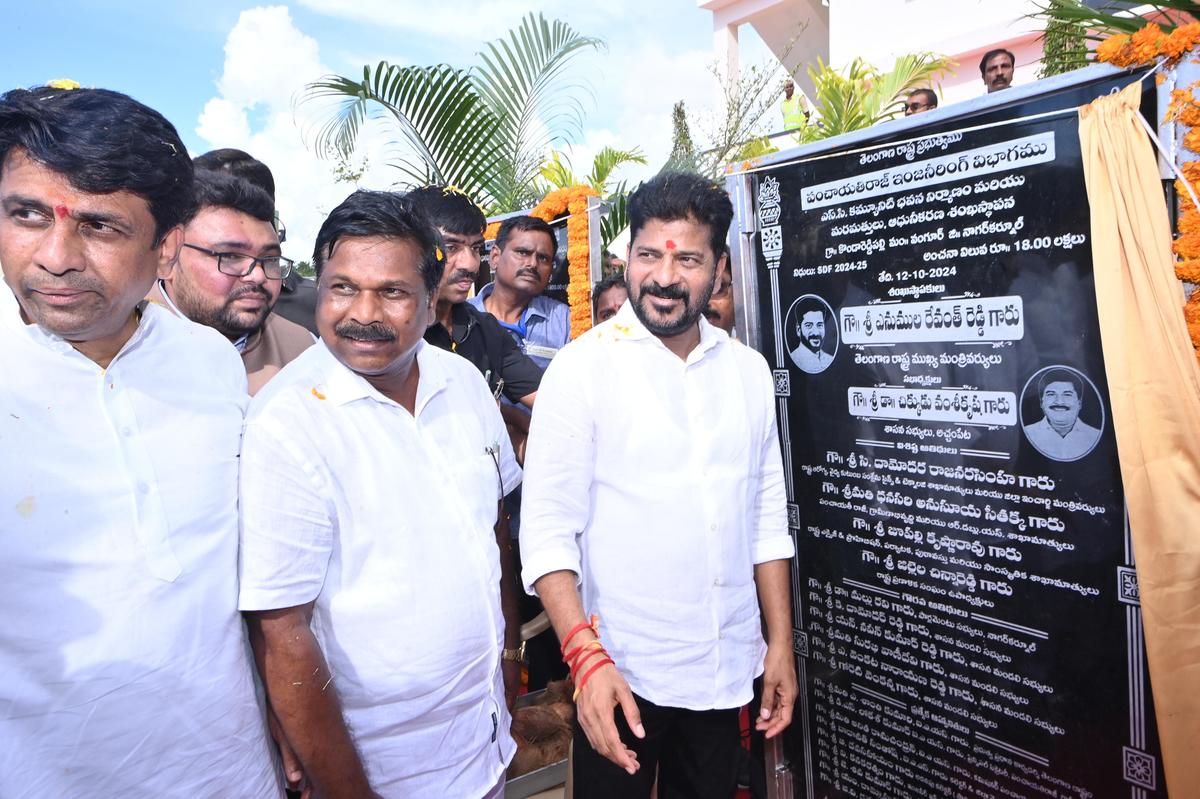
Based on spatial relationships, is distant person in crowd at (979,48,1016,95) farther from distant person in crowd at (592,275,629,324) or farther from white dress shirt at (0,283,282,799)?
white dress shirt at (0,283,282,799)

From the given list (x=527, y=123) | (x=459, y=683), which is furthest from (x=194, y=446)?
(x=527, y=123)

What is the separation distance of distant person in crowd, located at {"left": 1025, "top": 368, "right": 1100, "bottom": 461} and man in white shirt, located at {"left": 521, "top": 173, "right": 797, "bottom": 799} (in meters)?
0.76

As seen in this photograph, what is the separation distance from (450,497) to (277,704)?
54 centimetres

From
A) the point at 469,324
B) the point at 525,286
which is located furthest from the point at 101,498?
the point at 525,286

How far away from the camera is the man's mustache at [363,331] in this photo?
1657mm

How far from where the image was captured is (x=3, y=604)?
1171 mm

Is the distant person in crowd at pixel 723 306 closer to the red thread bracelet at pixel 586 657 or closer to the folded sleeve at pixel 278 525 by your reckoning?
the red thread bracelet at pixel 586 657

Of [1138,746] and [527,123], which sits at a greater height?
[527,123]

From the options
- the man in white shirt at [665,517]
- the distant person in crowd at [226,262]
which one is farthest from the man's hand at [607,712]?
the distant person in crowd at [226,262]

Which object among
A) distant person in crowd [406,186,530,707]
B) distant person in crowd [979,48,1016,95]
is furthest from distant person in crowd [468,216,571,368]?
distant person in crowd [979,48,1016,95]

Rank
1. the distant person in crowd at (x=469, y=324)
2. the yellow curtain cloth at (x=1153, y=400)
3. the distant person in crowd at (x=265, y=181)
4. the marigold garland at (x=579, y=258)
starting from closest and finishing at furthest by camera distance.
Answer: the yellow curtain cloth at (x=1153, y=400)
the distant person in crowd at (x=265, y=181)
the distant person in crowd at (x=469, y=324)
the marigold garland at (x=579, y=258)

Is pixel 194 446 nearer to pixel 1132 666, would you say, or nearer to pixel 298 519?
pixel 298 519

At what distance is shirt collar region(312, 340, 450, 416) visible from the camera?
5.22 ft

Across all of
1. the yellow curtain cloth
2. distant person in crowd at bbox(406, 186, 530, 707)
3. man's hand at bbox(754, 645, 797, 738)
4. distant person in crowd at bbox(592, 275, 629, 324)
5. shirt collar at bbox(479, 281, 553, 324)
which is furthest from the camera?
shirt collar at bbox(479, 281, 553, 324)
